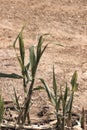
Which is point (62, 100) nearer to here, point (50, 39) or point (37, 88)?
point (37, 88)

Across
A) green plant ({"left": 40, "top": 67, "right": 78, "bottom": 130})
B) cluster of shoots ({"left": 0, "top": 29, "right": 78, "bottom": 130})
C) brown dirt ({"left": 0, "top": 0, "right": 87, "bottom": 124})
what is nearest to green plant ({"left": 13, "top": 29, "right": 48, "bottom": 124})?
cluster of shoots ({"left": 0, "top": 29, "right": 78, "bottom": 130})

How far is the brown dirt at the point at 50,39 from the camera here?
170 inches

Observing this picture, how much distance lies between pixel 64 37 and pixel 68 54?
50cm

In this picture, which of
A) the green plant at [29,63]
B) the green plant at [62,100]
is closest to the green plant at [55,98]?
the green plant at [62,100]

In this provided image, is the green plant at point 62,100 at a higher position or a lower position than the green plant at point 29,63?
lower

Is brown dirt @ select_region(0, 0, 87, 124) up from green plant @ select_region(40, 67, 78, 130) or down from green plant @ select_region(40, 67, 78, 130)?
down

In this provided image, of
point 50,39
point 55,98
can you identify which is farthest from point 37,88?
point 50,39

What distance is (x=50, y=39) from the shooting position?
5352mm

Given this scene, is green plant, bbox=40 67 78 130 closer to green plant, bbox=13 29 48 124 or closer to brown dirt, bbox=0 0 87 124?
green plant, bbox=13 29 48 124

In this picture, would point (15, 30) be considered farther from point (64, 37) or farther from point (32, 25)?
point (64, 37)

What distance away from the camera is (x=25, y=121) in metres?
3.52

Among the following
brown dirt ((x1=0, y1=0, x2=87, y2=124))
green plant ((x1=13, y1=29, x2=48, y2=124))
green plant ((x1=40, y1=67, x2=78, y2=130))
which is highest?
green plant ((x1=13, y1=29, x2=48, y2=124))

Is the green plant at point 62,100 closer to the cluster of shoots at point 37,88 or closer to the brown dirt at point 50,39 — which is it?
the cluster of shoots at point 37,88

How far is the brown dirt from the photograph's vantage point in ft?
14.2
